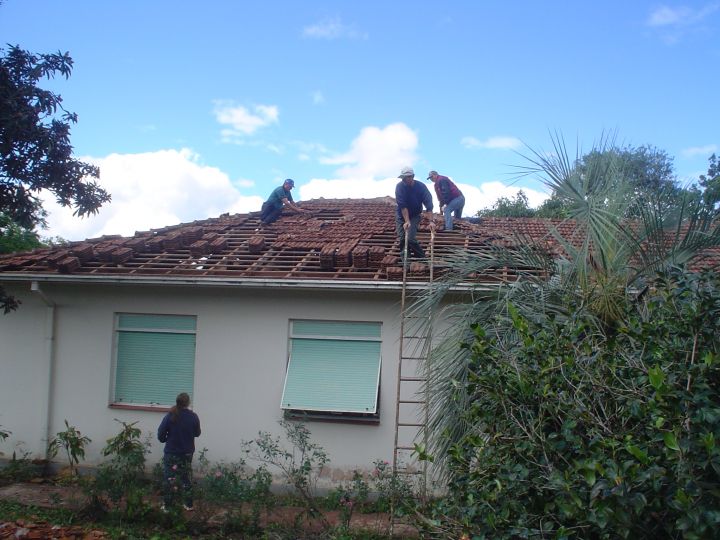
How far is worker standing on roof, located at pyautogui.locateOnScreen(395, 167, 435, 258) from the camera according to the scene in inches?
440

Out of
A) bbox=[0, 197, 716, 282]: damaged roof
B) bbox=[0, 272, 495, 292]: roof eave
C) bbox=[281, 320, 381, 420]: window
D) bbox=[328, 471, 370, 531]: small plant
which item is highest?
bbox=[0, 197, 716, 282]: damaged roof

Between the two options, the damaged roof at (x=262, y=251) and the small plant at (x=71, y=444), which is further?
the small plant at (x=71, y=444)

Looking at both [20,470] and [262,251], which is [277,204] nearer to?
[262,251]

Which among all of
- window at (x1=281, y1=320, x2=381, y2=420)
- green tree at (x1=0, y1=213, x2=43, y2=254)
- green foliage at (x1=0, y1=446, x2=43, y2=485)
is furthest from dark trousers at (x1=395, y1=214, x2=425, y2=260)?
green tree at (x1=0, y1=213, x2=43, y2=254)

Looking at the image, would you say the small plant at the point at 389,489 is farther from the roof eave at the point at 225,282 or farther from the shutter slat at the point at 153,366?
the shutter slat at the point at 153,366

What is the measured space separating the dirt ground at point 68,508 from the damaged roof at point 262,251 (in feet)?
11.1

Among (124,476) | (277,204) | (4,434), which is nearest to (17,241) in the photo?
(277,204)

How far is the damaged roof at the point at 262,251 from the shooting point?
10906 mm

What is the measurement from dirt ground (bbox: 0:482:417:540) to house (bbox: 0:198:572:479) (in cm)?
97

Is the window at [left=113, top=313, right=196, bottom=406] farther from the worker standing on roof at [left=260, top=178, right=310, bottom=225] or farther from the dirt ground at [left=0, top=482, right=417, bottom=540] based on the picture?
the worker standing on roof at [left=260, top=178, right=310, bottom=225]

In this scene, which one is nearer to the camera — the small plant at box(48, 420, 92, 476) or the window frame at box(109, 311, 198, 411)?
the small plant at box(48, 420, 92, 476)

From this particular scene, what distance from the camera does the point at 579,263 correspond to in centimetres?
660

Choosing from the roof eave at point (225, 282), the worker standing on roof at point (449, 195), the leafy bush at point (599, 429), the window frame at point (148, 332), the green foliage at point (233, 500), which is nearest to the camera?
the leafy bush at point (599, 429)

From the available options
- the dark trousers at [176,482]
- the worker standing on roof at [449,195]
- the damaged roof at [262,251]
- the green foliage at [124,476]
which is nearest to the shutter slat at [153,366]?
the green foliage at [124,476]
